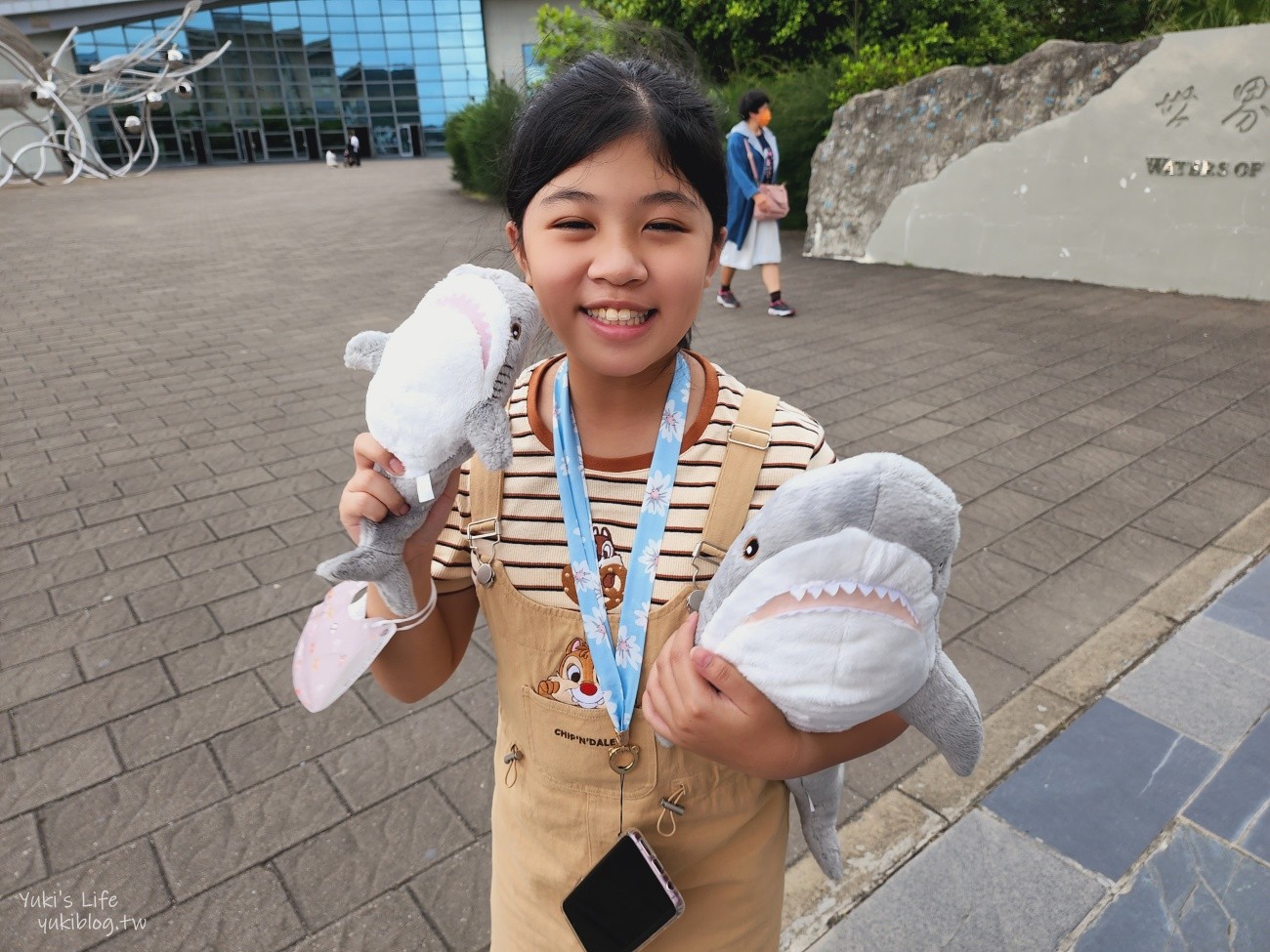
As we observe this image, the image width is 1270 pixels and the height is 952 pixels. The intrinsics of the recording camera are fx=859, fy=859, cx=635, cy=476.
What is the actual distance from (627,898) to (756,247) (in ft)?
23.0

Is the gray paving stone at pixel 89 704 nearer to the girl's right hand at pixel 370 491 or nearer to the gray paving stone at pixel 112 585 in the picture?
the gray paving stone at pixel 112 585

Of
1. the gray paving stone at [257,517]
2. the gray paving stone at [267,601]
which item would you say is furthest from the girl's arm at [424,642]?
the gray paving stone at [257,517]

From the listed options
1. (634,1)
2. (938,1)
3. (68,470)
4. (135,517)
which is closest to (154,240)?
(634,1)

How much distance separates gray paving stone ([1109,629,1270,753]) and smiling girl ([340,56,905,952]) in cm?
A: 206

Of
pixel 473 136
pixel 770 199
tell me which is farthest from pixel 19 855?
pixel 473 136

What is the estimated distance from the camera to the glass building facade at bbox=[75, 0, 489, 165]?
31.9 meters

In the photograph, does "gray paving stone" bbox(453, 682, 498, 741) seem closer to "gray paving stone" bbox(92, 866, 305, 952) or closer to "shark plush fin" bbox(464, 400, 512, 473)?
"gray paving stone" bbox(92, 866, 305, 952)

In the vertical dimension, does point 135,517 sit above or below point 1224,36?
below

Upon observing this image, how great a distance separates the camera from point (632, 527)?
1.13 m

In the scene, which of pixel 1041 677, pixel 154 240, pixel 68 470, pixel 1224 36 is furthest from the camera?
pixel 154 240

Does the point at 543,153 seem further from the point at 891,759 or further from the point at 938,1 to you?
the point at 938,1

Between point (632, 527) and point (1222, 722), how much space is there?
98.4 inches

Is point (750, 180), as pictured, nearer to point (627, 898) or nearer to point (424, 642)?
point (424, 642)

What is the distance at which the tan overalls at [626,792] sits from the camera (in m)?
1.12
